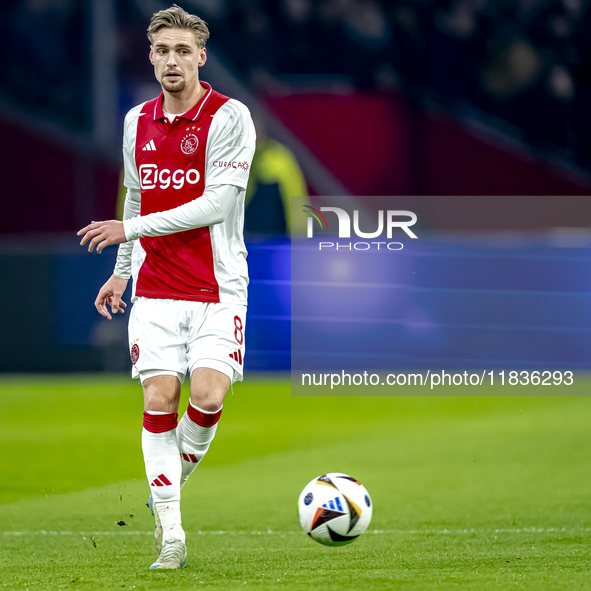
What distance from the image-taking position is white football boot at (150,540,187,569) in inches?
139

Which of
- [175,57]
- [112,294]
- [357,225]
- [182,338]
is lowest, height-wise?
[182,338]

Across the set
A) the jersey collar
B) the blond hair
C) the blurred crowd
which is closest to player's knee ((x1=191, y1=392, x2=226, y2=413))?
the jersey collar

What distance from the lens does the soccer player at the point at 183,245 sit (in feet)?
12.3

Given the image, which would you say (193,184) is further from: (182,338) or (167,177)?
(182,338)

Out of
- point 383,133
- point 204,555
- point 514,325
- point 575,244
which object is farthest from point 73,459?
point 383,133

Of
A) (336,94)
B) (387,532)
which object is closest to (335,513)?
(387,532)

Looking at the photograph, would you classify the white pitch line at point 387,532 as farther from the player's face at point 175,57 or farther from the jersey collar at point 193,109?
the player's face at point 175,57

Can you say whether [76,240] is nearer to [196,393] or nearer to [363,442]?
[363,442]

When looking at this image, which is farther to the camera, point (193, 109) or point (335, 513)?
point (193, 109)

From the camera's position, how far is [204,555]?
402 centimetres

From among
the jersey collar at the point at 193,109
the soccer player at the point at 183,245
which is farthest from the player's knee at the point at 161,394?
the jersey collar at the point at 193,109

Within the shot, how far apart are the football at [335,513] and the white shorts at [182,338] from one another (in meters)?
0.58

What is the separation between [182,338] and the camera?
386 cm

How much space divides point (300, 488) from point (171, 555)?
261 cm
